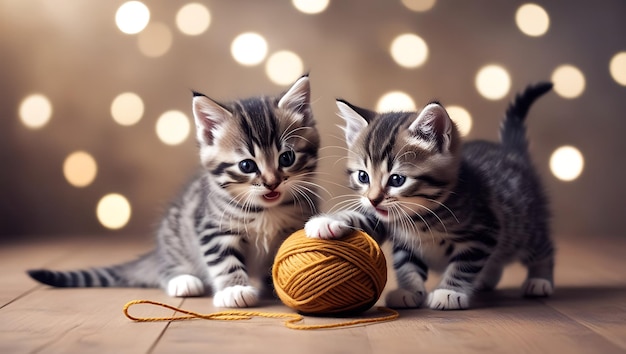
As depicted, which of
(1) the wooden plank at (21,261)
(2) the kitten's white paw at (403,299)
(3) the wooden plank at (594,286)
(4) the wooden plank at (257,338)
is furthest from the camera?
(1) the wooden plank at (21,261)

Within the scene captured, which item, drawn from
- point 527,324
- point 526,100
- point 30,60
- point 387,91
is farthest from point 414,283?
point 30,60

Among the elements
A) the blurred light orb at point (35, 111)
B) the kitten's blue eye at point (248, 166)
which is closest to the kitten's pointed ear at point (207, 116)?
the kitten's blue eye at point (248, 166)

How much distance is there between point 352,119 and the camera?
2.08 meters

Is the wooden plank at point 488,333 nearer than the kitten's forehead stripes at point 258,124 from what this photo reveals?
Yes

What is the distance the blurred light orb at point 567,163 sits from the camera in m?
3.60

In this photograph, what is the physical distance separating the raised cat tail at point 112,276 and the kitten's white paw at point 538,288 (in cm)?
111

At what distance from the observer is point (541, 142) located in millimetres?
3602

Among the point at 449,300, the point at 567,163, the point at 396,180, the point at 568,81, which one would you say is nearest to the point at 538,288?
the point at 449,300

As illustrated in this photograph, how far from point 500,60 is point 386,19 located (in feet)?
1.86

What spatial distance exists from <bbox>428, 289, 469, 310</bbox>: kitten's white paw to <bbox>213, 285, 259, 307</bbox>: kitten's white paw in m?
0.46

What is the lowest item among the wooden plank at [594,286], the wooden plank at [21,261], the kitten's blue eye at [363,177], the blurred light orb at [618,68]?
the wooden plank at [594,286]

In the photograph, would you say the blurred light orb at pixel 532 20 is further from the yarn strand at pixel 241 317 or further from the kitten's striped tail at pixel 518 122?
the yarn strand at pixel 241 317

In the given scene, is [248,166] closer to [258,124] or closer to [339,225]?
[258,124]

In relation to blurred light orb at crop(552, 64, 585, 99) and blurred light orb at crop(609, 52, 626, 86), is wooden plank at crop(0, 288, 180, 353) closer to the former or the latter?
blurred light orb at crop(552, 64, 585, 99)
